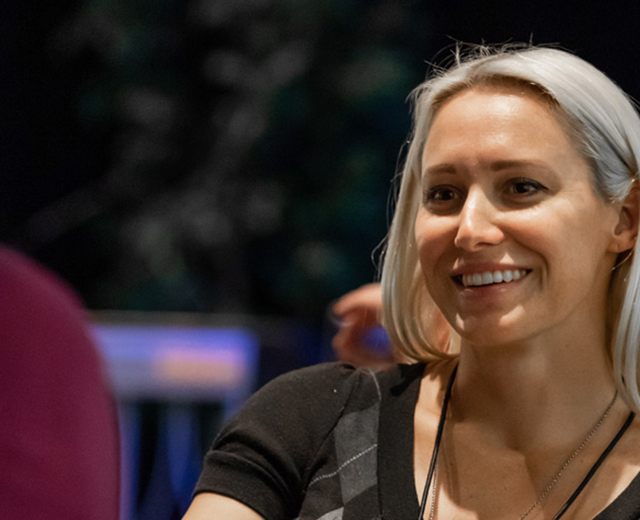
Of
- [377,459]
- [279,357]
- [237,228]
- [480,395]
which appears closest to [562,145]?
[480,395]

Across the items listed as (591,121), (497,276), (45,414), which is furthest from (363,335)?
(45,414)

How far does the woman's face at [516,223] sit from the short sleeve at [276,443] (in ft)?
0.95

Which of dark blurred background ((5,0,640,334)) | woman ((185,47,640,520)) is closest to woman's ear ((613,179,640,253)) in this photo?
woman ((185,47,640,520))

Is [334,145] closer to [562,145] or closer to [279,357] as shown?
[279,357]

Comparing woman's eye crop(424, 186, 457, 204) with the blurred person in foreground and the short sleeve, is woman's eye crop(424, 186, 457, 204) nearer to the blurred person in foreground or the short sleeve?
the short sleeve

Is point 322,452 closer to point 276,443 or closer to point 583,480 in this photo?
point 276,443

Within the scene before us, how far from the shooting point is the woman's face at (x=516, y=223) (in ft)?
4.42

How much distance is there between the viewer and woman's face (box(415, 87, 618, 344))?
1346 mm

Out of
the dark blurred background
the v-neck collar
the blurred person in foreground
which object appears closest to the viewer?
the blurred person in foreground

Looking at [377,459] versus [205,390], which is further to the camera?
[205,390]

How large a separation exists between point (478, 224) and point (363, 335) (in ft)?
2.01

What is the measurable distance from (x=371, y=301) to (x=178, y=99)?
8.80 feet

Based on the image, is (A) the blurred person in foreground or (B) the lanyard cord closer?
(A) the blurred person in foreground

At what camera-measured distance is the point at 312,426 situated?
151cm
